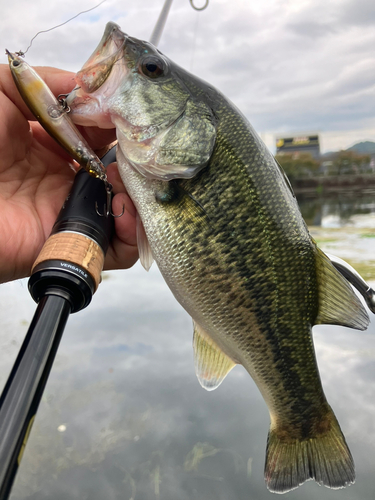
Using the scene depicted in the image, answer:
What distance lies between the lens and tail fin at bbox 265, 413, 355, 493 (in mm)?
1135

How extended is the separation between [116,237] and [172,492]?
305 centimetres

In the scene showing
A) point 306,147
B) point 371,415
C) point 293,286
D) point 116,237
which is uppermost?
point 306,147

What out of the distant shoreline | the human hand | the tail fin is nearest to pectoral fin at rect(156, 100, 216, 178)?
the human hand

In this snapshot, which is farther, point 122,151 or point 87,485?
point 87,485

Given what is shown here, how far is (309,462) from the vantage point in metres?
1.19

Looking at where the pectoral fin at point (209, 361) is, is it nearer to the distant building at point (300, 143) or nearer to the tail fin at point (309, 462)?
the tail fin at point (309, 462)

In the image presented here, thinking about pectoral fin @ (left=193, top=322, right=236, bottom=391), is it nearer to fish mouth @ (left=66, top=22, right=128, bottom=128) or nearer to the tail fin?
the tail fin

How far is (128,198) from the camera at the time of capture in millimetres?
1289

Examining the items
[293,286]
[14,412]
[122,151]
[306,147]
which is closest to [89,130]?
[122,151]

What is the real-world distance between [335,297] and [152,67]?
3.22ft

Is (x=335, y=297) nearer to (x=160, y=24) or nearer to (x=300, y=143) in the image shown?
(x=160, y=24)

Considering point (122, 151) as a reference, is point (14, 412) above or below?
below

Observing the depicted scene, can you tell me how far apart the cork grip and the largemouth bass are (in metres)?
0.20

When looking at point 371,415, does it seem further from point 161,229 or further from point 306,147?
point 306,147
